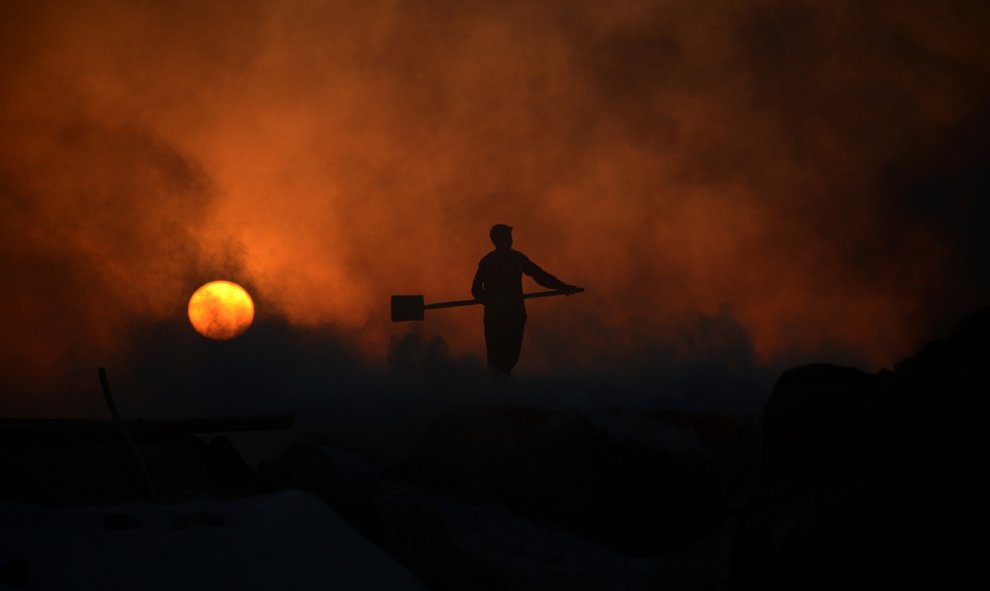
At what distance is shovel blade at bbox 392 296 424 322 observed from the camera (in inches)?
491

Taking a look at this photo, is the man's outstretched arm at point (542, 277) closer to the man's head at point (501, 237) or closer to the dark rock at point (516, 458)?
the man's head at point (501, 237)

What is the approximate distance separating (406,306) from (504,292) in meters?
1.50

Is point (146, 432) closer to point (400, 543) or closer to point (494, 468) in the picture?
point (400, 543)

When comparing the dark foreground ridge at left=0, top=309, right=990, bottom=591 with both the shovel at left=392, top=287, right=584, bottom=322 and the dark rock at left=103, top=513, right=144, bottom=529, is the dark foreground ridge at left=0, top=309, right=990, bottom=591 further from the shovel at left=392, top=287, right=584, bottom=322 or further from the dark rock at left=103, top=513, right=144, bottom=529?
the shovel at left=392, top=287, right=584, bottom=322

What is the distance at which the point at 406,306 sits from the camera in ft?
41.1

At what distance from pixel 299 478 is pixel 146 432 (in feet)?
5.62

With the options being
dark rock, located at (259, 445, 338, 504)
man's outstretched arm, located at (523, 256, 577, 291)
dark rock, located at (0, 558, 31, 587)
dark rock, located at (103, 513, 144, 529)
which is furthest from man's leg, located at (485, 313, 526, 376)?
dark rock, located at (0, 558, 31, 587)

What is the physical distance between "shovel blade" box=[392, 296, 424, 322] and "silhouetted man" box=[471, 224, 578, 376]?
33.8 inches

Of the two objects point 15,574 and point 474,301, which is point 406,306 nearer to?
point 474,301

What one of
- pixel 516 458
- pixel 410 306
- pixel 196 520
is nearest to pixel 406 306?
pixel 410 306

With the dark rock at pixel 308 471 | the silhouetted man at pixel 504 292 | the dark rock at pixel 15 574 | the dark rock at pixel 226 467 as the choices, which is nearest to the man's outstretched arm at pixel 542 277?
the silhouetted man at pixel 504 292

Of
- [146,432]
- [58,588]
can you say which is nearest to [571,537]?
[146,432]

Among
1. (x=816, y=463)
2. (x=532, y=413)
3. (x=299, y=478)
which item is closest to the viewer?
(x=816, y=463)

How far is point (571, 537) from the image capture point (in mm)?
9242
